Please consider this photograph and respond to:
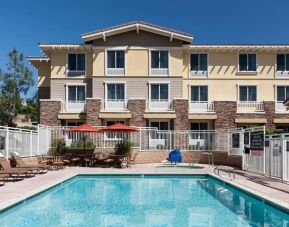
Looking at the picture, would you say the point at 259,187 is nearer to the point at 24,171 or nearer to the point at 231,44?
the point at 24,171

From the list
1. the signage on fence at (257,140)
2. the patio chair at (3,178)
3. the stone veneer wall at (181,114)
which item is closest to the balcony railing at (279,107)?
the stone veneer wall at (181,114)

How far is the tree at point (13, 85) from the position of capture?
49578 millimetres

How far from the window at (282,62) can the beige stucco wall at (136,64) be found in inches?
445

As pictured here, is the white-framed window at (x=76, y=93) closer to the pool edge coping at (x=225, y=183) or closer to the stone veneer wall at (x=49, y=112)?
the stone veneer wall at (x=49, y=112)

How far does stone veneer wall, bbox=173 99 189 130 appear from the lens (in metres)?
31.3

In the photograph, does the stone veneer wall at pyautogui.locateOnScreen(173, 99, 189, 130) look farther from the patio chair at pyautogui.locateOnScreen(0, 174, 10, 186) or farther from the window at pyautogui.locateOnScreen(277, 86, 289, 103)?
the patio chair at pyautogui.locateOnScreen(0, 174, 10, 186)

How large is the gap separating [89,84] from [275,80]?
1568 cm

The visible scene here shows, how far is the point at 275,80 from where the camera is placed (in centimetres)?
3366

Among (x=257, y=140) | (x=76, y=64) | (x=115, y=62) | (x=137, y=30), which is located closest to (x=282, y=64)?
(x=137, y=30)

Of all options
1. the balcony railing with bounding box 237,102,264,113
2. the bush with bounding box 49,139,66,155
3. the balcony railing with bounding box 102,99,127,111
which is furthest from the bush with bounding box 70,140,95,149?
the balcony railing with bounding box 237,102,264,113

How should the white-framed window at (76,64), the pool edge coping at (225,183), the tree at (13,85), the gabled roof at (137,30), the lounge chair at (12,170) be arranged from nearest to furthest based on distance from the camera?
the pool edge coping at (225,183)
the lounge chair at (12,170)
the gabled roof at (137,30)
the white-framed window at (76,64)
the tree at (13,85)

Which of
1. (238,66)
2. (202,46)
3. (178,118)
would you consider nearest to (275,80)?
(238,66)

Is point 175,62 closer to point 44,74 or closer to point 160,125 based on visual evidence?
point 160,125

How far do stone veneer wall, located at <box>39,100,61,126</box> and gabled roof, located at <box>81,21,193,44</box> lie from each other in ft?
19.2
